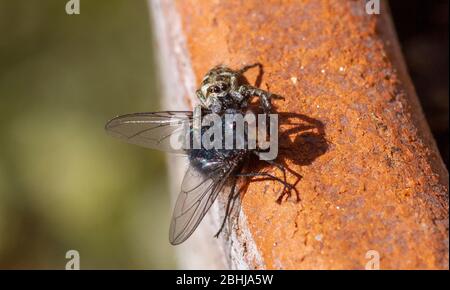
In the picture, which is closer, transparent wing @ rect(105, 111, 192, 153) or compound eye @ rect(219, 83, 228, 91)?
compound eye @ rect(219, 83, 228, 91)

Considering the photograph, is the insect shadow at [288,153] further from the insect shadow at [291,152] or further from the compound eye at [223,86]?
the compound eye at [223,86]

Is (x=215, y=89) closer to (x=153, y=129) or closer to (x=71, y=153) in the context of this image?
(x=153, y=129)

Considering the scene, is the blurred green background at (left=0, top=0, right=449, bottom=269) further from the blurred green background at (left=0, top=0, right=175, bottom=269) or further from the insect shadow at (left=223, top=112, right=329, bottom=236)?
the insect shadow at (left=223, top=112, right=329, bottom=236)

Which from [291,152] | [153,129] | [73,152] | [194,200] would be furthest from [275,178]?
[73,152]

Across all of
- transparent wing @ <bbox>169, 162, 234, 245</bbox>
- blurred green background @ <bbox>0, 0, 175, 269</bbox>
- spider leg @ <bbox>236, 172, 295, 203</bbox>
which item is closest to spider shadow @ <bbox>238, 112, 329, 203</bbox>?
spider leg @ <bbox>236, 172, 295, 203</bbox>

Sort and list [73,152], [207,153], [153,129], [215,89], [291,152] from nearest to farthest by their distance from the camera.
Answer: [291,152] → [215,89] → [207,153] → [153,129] → [73,152]

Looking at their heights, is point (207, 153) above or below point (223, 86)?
below
